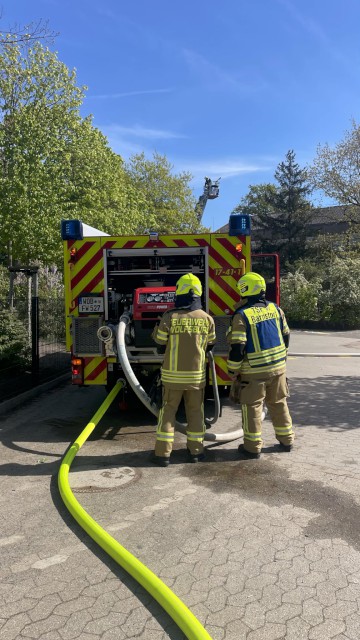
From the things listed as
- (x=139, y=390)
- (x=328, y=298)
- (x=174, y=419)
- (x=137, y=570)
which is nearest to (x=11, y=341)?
(x=139, y=390)

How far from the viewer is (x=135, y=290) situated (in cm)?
573

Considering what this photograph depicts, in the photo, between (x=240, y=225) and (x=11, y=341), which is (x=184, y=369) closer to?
(x=240, y=225)

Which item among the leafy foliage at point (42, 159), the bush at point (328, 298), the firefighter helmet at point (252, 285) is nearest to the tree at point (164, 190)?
the bush at point (328, 298)

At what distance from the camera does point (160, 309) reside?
550cm

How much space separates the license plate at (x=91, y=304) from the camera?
19.3ft

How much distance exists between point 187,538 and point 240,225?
3.74m

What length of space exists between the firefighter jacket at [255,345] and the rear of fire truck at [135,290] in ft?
3.37

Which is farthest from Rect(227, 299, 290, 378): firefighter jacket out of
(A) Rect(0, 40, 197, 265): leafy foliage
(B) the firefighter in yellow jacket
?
(A) Rect(0, 40, 197, 265): leafy foliage

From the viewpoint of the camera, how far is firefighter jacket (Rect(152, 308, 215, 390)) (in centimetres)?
450

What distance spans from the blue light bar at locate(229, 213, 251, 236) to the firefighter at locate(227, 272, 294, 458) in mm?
1182

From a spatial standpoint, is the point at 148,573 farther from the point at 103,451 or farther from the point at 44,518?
the point at 103,451

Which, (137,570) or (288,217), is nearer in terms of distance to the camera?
(137,570)

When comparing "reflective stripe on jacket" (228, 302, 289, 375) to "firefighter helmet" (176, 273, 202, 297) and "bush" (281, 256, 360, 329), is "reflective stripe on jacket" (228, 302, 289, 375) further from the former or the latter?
"bush" (281, 256, 360, 329)

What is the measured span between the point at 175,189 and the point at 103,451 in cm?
2825
